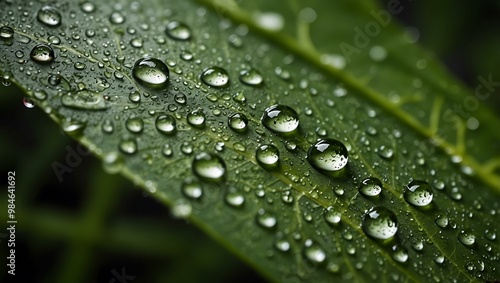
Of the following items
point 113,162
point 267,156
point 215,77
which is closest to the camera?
point 113,162

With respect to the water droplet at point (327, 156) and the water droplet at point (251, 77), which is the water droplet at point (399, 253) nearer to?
the water droplet at point (327, 156)

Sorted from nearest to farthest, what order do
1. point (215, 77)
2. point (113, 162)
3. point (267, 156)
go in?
point (113, 162) → point (267, 156) → point (215, 77)

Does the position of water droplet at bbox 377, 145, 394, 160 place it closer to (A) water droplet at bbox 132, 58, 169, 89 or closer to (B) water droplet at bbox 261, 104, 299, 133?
(B) water droplet at bbox 261, 104, 299, 133

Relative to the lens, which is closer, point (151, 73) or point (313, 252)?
point (313, 252)

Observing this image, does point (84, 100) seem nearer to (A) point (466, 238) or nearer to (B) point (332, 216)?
(B) point (332, 216)

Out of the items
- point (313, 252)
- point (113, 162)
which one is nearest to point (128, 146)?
point (113, 162)

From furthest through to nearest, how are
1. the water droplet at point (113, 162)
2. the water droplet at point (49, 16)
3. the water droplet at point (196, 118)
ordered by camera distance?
the water droplet at point (49, 16), the water droplet at point (196, 118), the water droplet at point (113, 162)

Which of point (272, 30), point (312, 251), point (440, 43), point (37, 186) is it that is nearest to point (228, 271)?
point (37, 186)

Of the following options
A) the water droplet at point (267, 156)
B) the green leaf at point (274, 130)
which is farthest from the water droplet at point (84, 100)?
the water droplet at point (267, 156)
